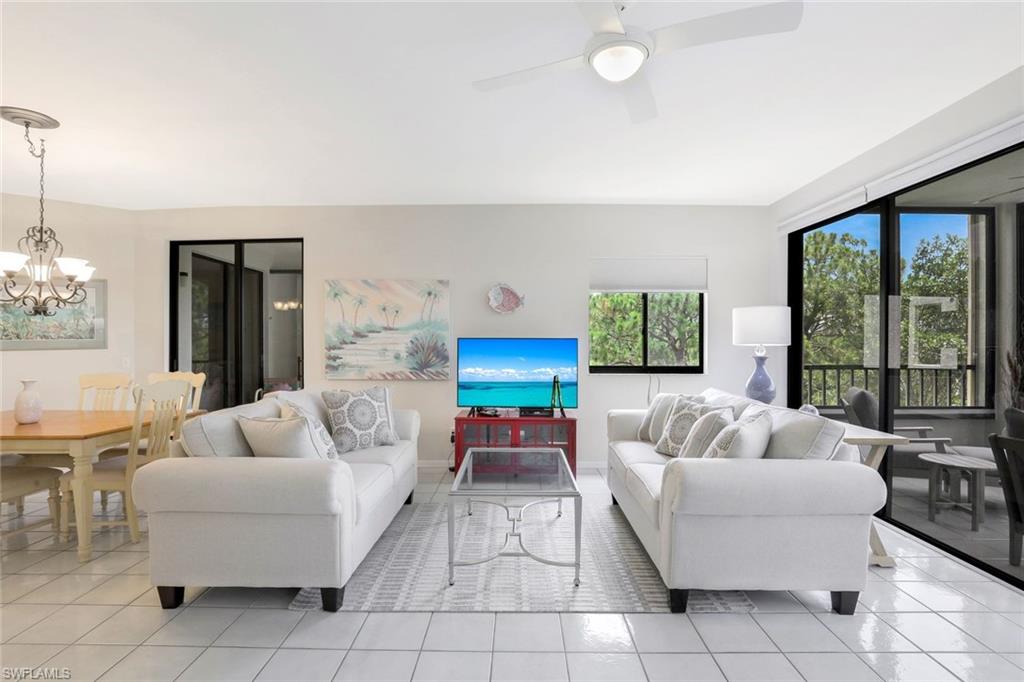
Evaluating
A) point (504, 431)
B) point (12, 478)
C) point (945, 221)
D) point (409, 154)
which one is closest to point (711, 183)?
point (945, 221)

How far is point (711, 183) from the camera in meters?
4.07

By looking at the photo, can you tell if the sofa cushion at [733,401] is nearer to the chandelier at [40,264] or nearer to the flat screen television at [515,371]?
the flat screen television at [515,371]

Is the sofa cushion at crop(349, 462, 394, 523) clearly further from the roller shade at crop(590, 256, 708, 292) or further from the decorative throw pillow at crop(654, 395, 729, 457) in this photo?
the roller shade at crop(590, 256, 708, 292)

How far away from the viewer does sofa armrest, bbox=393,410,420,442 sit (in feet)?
12.1

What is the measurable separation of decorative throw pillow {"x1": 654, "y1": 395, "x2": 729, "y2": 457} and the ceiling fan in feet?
6.44

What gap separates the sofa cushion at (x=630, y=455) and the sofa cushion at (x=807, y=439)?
78 cm

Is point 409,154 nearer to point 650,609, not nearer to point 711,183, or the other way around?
point 711,183

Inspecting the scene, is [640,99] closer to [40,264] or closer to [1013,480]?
[1013,480]

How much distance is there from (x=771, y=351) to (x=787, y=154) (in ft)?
6.07

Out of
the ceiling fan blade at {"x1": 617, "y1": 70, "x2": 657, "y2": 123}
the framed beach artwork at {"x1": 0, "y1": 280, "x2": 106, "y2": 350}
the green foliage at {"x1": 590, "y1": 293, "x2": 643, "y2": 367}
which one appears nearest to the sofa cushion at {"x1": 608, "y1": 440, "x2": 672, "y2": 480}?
the green foliage at {"x1": 590, "y1": 293, "x2": 643, "y2": 367}

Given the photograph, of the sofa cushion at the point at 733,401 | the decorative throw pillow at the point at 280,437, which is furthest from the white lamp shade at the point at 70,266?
the sofa cushion at the point at 733,401

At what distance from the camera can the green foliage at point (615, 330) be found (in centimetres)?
479

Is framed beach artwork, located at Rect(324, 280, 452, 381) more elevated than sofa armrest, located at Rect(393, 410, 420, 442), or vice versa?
framed beach artwork, located at Rect(324, 280, 452, 381)

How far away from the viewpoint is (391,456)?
316cm
